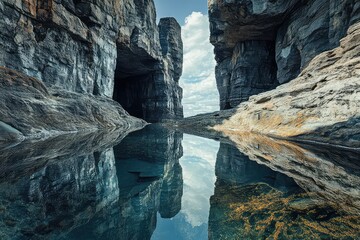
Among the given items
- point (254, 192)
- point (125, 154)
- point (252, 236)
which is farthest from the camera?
point (125, 154)

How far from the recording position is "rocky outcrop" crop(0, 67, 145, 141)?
394 inches

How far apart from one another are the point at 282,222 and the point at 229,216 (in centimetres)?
75

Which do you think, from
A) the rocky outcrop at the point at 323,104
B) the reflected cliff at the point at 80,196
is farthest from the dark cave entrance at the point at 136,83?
the reflected cliff at the point at 80,196

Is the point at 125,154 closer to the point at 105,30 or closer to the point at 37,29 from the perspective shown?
the point at 37,29

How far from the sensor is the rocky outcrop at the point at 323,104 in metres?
9.68

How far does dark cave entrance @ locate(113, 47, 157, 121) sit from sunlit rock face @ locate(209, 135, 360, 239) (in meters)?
32.5

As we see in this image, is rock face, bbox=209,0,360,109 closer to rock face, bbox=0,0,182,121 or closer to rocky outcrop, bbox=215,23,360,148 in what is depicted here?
rocky outcrop, bbox=215,23,360,148

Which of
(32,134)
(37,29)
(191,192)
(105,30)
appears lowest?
(191,192)

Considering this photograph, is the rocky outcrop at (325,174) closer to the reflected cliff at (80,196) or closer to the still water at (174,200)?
the still water at (174,200)

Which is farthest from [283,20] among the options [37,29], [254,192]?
[254,192]

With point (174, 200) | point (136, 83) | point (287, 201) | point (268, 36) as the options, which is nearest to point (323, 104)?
point (287, 201)

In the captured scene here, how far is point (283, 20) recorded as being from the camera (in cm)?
2606

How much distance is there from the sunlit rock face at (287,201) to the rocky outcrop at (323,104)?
4055 mm

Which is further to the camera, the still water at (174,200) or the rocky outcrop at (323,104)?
the rocky outcrop at (323,104)
